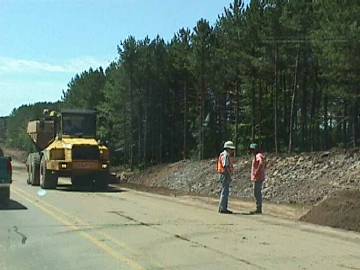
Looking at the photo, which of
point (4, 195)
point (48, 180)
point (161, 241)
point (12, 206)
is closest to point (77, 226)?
point (161, 241)

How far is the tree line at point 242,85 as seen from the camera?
3984cm

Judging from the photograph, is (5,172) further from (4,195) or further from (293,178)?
(293,178)

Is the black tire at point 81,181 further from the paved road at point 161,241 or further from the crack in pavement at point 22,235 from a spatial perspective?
the crack in pavement at point 22,235

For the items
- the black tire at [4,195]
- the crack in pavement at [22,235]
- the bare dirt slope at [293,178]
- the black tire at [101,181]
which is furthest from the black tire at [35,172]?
the crack in pavement at [22,235]

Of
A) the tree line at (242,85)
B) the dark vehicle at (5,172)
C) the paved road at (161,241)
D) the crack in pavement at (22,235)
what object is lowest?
the paved road at (161,241)

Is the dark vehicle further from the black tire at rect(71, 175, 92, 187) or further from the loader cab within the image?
the loader cab

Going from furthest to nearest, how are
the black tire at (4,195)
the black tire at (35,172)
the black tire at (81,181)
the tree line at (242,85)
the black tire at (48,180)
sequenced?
the tree line at (242,85)
the black tire at (35,172)
the black tire at (81,181)
the black tire at (48,180)
the black tire at (4,195)

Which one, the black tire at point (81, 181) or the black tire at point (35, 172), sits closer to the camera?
the black tire at point (81, 181)

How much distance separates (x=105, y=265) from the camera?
10.7 metres

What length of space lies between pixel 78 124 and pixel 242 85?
81.2 feet

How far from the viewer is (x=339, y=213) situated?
18000 millimetres

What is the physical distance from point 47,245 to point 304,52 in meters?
36.0

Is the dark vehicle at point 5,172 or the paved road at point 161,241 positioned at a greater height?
the dark vehicle at point 5,172

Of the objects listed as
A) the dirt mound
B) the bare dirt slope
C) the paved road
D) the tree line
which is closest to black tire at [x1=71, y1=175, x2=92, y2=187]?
the bare dirt slope
